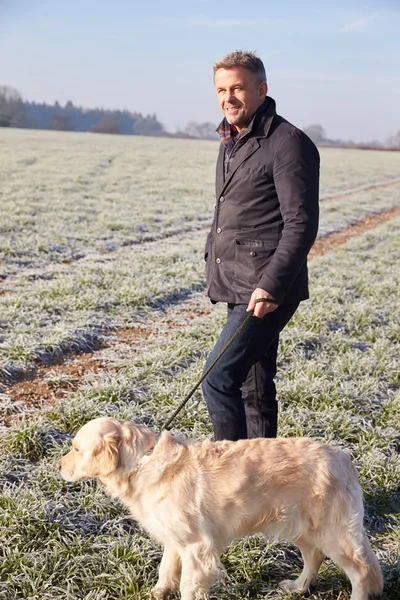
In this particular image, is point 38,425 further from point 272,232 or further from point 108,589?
point 272,232

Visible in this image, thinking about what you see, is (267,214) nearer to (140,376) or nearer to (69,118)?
(140,376)

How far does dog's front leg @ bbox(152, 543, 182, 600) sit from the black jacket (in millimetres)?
1559

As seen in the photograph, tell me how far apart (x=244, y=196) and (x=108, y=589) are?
7.97ft

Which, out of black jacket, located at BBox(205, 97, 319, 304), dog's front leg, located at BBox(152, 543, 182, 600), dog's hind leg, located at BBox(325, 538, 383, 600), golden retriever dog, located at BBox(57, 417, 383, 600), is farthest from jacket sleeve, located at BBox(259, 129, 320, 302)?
dog's front leg, located at BBox(152, 543, 182, 600)

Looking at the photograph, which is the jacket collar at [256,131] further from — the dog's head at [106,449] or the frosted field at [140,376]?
the frosted field at [140,376]

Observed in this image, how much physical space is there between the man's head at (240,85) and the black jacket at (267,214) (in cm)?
9

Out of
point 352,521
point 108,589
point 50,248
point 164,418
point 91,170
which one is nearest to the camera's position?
point 352,521

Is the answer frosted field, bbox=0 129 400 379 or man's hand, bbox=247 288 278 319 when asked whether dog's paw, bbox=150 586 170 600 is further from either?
frosted field, bbox=0 129 400 379

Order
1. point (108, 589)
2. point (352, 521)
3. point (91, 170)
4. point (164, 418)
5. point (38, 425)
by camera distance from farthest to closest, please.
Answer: point (91, 170), point (164, 418), point (38, 425), point (108, 589), point (352, 521)

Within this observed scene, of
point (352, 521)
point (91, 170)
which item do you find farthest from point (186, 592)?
point (91, 170)

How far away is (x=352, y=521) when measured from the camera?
2715mm

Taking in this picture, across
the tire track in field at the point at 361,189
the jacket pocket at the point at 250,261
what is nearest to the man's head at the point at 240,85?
the jacket pocket at the point at 250,261

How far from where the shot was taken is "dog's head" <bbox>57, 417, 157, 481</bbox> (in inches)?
108

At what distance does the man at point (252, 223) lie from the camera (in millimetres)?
3047
